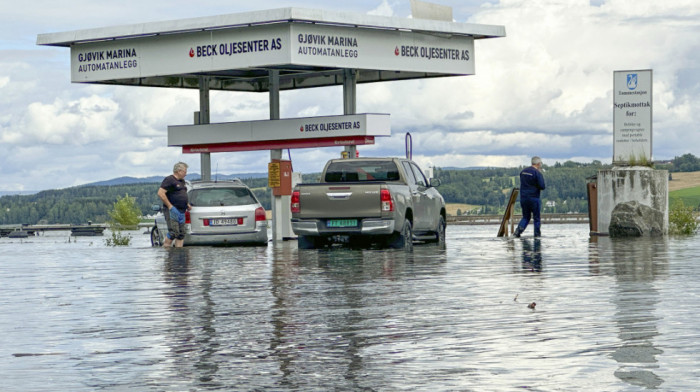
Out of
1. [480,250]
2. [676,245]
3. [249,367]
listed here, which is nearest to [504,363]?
[249,367]

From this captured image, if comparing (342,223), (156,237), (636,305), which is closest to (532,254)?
(342,223)

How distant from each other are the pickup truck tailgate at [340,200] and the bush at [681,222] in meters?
10.4

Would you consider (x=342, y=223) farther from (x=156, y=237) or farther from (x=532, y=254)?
(x=156, y=237)

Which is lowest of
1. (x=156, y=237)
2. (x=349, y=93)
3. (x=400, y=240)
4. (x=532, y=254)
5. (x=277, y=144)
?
(x=156, y=237)

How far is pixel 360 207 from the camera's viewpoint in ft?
75.7

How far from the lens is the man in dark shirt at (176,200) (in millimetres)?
24469

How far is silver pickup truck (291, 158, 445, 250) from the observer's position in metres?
23.0

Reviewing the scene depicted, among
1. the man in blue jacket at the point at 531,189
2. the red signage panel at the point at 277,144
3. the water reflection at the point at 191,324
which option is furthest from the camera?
the red signage panel at the point at 277,144

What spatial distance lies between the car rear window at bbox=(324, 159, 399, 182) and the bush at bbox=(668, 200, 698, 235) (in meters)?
9.08

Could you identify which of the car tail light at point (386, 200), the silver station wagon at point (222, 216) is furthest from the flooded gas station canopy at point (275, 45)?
the car tail light at point (386, 200)

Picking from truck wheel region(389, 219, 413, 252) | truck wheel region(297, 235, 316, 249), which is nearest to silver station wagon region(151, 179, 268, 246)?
truck wheel region(297, 235, 316, 249)

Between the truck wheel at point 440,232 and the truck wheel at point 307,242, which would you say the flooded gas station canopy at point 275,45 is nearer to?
→ the truck wheel at point 440,232

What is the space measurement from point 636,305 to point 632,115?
62.2 ft

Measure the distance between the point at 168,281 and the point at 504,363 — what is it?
28.1 feet
